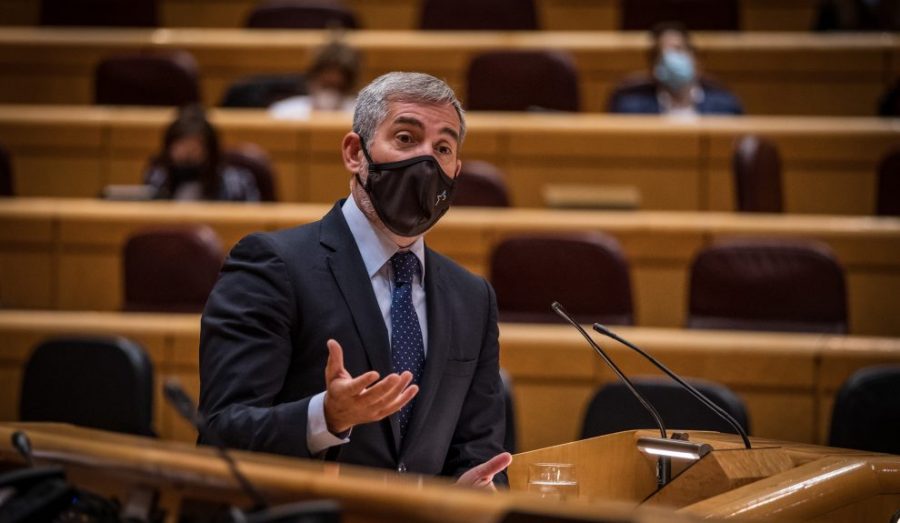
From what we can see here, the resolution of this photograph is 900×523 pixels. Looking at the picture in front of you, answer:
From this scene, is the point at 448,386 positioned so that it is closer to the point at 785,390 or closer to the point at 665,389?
the point at 665,389

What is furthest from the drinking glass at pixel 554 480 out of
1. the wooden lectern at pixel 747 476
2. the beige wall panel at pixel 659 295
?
the beige wall panel at pixel 659 295

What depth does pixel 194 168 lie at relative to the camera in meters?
3.26

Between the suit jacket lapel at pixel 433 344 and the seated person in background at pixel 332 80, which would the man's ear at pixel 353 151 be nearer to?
the suit jacket lapel at pixel 433 344

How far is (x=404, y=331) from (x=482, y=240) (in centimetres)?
179

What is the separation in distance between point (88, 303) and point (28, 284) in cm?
17

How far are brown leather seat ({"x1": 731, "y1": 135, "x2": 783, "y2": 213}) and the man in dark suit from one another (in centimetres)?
192

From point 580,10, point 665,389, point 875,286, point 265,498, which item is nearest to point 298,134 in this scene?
point 580,10

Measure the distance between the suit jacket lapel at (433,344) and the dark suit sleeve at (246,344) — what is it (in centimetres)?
13

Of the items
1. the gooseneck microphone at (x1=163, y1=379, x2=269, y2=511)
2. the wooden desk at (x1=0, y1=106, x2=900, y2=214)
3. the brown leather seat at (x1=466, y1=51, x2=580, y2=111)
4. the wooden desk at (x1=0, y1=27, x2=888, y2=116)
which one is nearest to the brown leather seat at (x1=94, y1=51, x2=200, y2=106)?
the wooden desk at (x1=0, y1=27, x2=888, y2=116)

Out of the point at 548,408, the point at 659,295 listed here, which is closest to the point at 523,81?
the point at 659,295

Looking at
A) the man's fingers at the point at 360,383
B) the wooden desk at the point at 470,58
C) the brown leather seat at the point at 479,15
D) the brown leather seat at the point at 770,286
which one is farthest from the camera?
the brown leather seat at the point at 479,15

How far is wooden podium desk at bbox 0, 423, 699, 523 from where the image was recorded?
2.17 feet

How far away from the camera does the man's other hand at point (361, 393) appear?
0.96 metres

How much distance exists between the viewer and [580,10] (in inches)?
170
